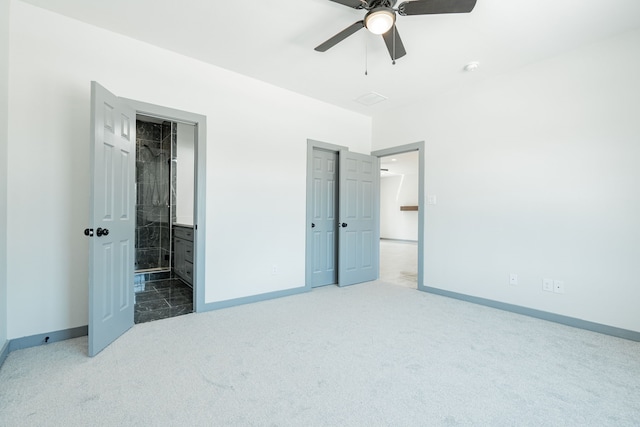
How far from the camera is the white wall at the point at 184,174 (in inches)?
194

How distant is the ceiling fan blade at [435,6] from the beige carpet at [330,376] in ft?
7.91

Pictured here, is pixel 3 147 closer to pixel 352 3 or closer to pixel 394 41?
pixel 352 3

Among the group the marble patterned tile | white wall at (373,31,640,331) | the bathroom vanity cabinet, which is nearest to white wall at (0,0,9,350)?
the marble patterned tile

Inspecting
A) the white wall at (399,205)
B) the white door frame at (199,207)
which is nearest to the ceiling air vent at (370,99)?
the white door frame at (199,207)

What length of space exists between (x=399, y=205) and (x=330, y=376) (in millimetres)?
9488

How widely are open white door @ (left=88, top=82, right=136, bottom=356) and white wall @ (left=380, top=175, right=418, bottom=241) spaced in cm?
919

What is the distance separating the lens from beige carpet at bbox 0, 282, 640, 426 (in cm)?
150

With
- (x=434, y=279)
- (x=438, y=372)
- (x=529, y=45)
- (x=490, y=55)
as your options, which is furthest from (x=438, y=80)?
(x=438, y=372)

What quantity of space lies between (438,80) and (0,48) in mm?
4035

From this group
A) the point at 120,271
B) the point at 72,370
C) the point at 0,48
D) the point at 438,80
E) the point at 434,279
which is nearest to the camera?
the point at 72,370

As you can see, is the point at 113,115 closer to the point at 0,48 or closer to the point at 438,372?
Answer: the point at 0,48

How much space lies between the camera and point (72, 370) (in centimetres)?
191

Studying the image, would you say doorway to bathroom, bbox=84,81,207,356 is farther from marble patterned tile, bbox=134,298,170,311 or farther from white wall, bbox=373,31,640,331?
white wall, bbox=373,31,640,331

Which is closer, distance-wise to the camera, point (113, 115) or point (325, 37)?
point (113, 115)
